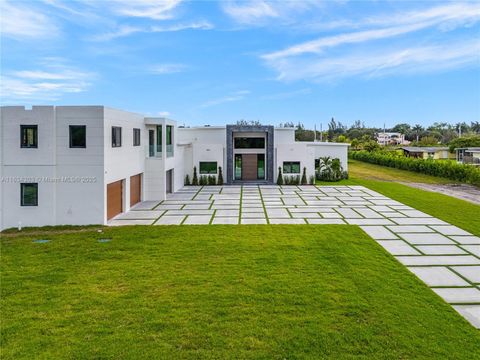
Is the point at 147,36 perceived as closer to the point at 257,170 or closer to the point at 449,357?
the point at 257,170

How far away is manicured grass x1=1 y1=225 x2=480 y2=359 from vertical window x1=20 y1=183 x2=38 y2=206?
293 cm

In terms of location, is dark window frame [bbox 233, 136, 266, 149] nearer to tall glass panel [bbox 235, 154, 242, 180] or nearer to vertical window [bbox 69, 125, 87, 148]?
tall glass panel [bbox 235, 154, 242, 180]

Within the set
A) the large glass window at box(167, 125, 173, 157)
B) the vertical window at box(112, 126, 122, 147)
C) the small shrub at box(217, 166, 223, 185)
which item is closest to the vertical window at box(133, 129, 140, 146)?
the vertical window at box(112, 126, 122, 147)

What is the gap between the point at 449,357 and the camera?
574 centimetres

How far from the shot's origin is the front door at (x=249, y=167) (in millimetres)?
30364

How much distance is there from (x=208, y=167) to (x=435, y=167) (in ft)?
69.8

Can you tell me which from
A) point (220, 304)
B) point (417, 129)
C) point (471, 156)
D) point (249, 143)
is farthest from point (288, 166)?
point (417, 129)

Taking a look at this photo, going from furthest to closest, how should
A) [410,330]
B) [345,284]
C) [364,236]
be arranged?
[364,236] → [345,284] → [410,330]

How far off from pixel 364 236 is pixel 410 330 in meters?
6.75

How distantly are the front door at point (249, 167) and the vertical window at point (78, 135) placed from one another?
16.9m

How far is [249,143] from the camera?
30266 mm


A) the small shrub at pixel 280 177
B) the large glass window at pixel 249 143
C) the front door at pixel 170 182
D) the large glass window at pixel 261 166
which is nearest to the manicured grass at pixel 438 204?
the small shrub at pixel 280 177

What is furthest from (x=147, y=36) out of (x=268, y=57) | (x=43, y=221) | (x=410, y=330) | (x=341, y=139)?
(x=341, y=139)

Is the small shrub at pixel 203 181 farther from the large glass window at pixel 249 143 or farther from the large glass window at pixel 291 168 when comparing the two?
the large glass window at pixel 291 168
